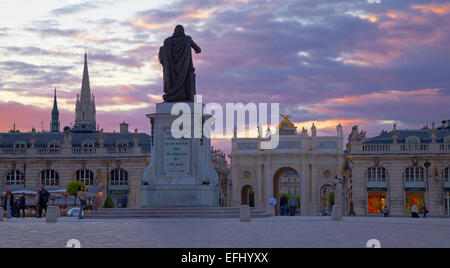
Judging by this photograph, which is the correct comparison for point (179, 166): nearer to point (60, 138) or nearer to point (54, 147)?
point (54, 147)

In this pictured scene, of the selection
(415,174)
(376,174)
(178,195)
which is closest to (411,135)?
(415,174)

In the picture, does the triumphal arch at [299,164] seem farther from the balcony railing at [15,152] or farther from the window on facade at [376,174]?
the balcony railing at [15,152]

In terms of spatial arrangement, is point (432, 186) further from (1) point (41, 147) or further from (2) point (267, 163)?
(1) point (41, 147)

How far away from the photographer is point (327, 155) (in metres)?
101

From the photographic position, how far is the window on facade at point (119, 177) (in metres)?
87.4

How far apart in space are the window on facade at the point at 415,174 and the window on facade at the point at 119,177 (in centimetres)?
3456

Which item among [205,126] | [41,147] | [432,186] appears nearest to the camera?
→ [205,126]

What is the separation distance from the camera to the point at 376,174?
84312mm

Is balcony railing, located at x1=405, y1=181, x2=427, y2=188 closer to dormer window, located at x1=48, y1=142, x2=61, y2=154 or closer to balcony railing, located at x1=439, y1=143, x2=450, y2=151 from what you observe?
balcony railing, located at x1=439, y1=143, x2=450, y2=151

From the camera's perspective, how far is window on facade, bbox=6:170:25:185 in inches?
3477

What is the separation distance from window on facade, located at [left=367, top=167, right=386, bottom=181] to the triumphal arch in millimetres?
14416

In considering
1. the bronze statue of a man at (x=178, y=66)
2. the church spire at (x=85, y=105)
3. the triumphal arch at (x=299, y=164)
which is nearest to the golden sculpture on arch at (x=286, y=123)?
the triumphal arch at (x=299, y=164)
